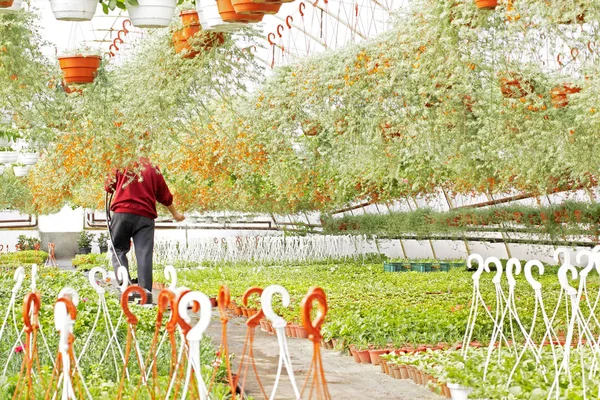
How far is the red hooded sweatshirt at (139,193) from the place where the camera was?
22.7ft

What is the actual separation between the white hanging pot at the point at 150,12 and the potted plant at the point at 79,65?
193 cm

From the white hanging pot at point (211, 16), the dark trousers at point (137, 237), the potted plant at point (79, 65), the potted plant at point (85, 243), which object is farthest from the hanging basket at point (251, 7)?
the potted plant at point (85, 243)

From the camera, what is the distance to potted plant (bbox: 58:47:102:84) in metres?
5.77

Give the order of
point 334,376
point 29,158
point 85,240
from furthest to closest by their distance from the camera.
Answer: point 85,240
point 29,158
point 334,376

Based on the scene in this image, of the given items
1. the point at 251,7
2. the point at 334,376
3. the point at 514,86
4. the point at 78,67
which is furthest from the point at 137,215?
the point at 251,7

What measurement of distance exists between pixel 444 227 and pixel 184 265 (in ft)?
14.9

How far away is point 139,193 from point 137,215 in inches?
6.5

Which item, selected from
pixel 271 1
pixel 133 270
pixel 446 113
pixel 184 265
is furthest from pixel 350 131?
pixel 184 265

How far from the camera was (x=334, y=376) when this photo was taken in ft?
17.6

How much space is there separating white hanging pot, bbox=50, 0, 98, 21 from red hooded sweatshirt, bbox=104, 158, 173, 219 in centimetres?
308

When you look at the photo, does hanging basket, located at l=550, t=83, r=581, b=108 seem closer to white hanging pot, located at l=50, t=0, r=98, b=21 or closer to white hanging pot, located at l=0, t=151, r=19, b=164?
white hanging pot, located at l=50, t=0, r=98, b=21

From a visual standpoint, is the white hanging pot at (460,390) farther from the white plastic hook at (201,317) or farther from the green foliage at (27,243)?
Result: the green foliage at (27,243)

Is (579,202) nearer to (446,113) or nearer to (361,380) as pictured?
(446,113)

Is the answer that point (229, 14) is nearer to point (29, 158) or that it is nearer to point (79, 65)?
point (79, 65)
